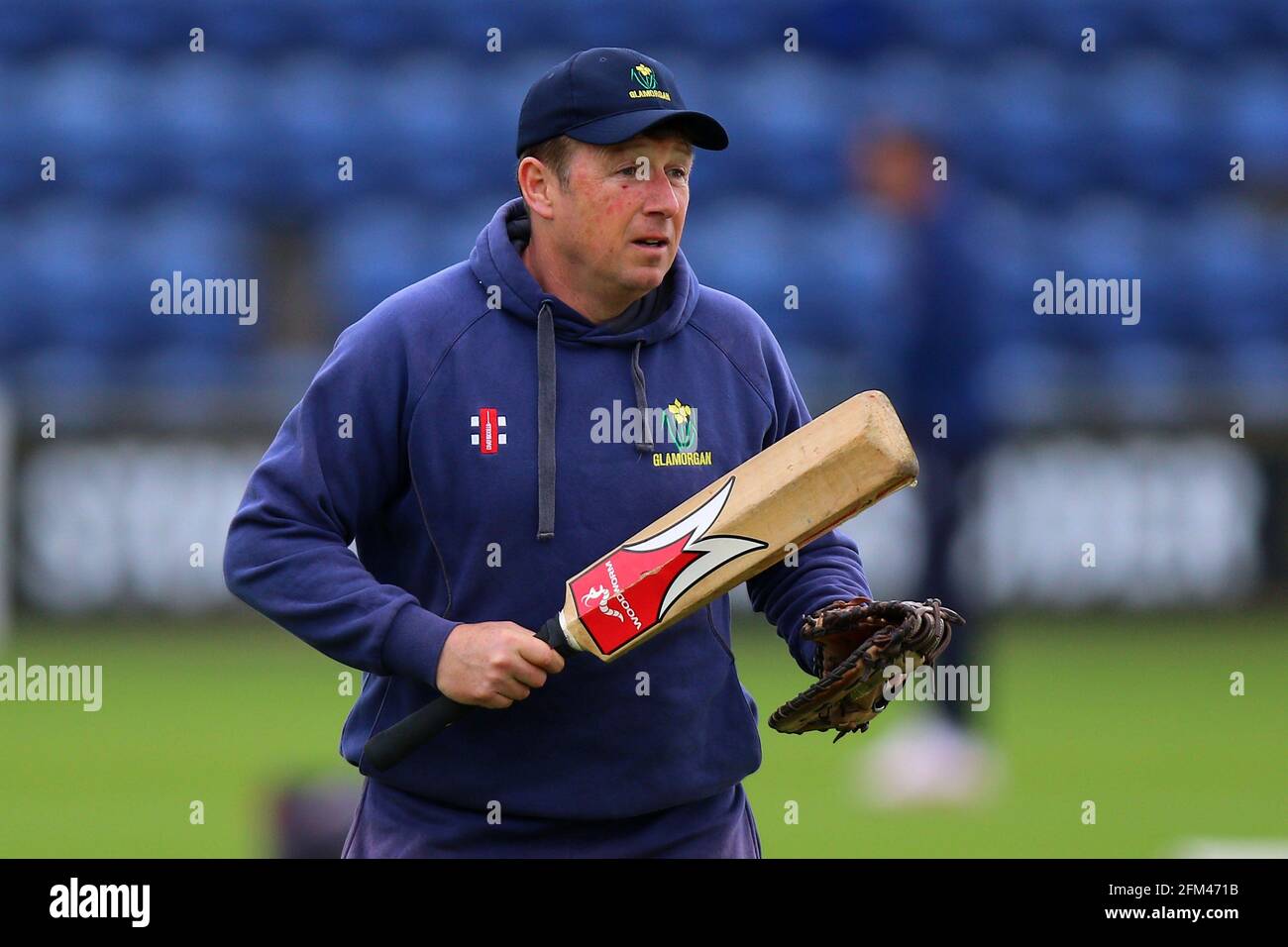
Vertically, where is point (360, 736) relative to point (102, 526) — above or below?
below

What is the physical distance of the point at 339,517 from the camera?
3.29 metres

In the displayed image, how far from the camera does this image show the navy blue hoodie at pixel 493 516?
3.23m

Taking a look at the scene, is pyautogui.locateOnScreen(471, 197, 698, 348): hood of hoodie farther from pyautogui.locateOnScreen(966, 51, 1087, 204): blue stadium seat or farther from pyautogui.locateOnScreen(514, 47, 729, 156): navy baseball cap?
pyautogui.locateOnScreen(966, 51, 1087, 204): blue stadium seat

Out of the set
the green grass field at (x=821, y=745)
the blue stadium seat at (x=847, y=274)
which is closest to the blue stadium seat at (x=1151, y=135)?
the blue stadium seat at (x=847, y=274)

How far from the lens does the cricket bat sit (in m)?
3.14

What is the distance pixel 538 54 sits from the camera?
11742 mm

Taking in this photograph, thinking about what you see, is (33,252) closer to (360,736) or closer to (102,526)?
(102,526)

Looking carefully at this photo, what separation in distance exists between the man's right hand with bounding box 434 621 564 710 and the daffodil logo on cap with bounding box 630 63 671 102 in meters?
0.90

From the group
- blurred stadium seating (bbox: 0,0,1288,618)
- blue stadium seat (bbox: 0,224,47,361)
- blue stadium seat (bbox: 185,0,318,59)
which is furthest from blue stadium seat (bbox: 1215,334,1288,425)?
blue stadium seat (bbox: 0,224,47,361)

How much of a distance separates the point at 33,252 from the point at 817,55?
15.5 feet

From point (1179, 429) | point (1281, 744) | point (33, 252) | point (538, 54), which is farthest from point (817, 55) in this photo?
point (1281, 744)

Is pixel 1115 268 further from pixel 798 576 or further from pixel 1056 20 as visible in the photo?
pixel 798 576

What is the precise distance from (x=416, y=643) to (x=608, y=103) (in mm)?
942

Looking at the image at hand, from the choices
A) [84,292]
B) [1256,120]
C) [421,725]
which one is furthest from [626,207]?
[1256,120]
